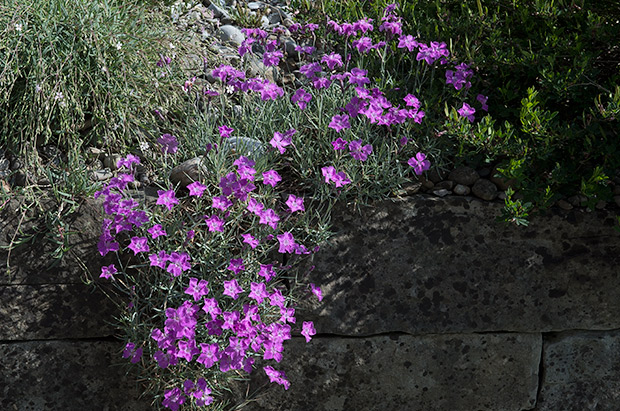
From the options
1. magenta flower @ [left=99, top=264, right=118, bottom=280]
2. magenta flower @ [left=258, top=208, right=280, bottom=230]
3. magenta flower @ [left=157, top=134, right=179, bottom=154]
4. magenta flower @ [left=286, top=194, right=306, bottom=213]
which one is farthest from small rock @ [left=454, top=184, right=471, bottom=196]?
magenta flower @ [left=99, top=264, right=118, bottom=280]

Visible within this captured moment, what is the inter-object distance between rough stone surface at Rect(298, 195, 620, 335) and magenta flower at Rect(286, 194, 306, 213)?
0.21 metres

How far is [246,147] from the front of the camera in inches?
99.4

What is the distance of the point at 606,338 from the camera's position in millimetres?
2689

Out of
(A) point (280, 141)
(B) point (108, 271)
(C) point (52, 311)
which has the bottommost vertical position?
(C) point (52, 311)

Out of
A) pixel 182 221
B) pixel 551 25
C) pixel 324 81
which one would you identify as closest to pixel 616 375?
pixel 551 25

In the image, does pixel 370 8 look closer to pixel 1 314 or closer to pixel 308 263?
pixel 308 263

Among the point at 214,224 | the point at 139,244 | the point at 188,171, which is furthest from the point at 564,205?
the point at 139,244

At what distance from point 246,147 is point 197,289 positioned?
1.84 ft

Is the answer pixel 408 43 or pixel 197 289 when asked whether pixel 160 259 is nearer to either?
pixel 197 289

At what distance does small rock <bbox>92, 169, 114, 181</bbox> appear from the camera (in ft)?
8.65

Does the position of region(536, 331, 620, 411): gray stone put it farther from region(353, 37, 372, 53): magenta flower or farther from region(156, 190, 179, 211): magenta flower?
region(156, 190, 179, 211): magenta flower

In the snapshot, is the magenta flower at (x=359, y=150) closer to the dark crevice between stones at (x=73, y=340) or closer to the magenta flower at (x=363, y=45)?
the magenta flower at (x=363, y=45)

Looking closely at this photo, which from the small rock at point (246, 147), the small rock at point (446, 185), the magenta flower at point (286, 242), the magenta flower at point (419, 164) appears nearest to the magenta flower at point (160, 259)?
the magenta flower at point (286, 242)

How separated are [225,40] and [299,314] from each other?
1370mm
